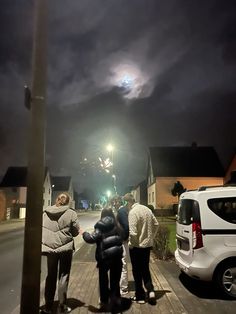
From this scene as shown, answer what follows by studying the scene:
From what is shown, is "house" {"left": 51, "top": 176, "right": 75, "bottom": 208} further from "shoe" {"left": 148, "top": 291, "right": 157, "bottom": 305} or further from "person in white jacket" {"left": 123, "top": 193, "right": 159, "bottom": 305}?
"shoe" {"left": 148, "top": 291, "right": 157, "bottom": 305}

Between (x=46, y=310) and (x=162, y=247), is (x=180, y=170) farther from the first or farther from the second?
(x=46, y=310)

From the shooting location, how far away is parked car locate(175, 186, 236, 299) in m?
6.67

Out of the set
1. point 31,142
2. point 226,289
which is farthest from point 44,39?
point 226,289

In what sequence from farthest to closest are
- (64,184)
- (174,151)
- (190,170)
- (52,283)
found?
(64,184) < (174,151) < (190,170) < (52,283)

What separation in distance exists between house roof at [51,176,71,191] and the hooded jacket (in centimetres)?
9424

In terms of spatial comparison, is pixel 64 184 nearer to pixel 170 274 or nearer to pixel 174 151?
pixel 174 151

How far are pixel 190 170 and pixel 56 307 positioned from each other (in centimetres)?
4217

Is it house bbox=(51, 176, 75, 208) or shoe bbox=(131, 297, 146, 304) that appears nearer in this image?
shoe bbox=(131, 297, 146, 304)

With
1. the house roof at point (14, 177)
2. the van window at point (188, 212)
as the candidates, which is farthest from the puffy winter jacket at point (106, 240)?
the house roof at point (14, 177)

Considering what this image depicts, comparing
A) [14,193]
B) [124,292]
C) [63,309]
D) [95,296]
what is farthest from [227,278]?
[14,193]

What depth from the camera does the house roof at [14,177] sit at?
66.2 metres

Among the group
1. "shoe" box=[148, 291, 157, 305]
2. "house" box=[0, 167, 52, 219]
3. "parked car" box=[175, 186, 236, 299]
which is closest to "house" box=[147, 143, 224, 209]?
"house" box=[0, 167, 52, 219]

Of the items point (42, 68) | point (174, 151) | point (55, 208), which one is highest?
point (174, 151)

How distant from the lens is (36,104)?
439 cm
